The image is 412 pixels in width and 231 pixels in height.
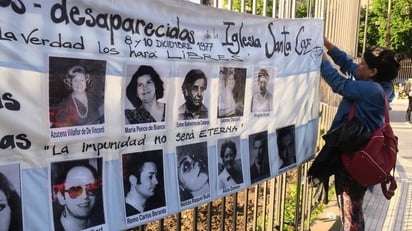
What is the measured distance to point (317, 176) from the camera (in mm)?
3400

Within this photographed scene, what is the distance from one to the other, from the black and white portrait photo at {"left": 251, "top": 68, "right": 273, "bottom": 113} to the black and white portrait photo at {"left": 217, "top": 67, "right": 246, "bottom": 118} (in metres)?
0.14

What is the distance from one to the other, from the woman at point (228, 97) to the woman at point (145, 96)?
0.47 meters

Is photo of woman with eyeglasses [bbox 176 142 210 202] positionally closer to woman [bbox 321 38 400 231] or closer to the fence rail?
the fence rail

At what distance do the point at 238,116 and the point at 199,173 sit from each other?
17.3 inches

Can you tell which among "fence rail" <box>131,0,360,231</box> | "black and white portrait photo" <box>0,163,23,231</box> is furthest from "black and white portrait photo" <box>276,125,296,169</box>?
"black and white portrait photo" <box>0,163,23,231</box>

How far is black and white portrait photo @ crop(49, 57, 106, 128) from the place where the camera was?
1609mm

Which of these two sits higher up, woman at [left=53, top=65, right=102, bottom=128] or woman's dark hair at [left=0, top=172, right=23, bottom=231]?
woman at [left=53, top=65, right=102, bottom=128]

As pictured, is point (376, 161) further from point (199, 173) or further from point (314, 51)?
point (199, 173)

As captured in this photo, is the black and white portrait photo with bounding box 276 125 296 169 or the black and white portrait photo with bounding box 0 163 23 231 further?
the black and white portrait photo with bounding box 276 125 296 169

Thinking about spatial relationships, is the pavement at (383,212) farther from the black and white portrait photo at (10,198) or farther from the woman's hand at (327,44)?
the black and white portrait photo at (10,198)

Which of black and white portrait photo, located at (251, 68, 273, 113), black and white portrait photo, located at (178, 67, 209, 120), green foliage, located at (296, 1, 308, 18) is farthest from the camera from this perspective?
green foliage, located at (296, 1, 308, 18)

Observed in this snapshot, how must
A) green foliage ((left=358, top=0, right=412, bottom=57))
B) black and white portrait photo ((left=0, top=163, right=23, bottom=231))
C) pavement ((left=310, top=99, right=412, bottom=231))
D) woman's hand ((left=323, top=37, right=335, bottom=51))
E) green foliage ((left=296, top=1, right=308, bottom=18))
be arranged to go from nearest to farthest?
black and white portrait photo ((left=0, top=163, right=23, bottom=231)) < woman's hand ((left=323, top=37, right=335, bottom=51)) < green foliage ((left=296, top=1, right=308, bottom=18)) < pavement ((left=310, top=99, right=412, bottom=231)) < green foliage ((left=358, top=0, right=412, bottom=57))

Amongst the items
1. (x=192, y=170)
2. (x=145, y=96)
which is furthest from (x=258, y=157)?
(x=145, y=96)

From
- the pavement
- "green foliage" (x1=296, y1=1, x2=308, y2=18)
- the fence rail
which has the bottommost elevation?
the pavement
